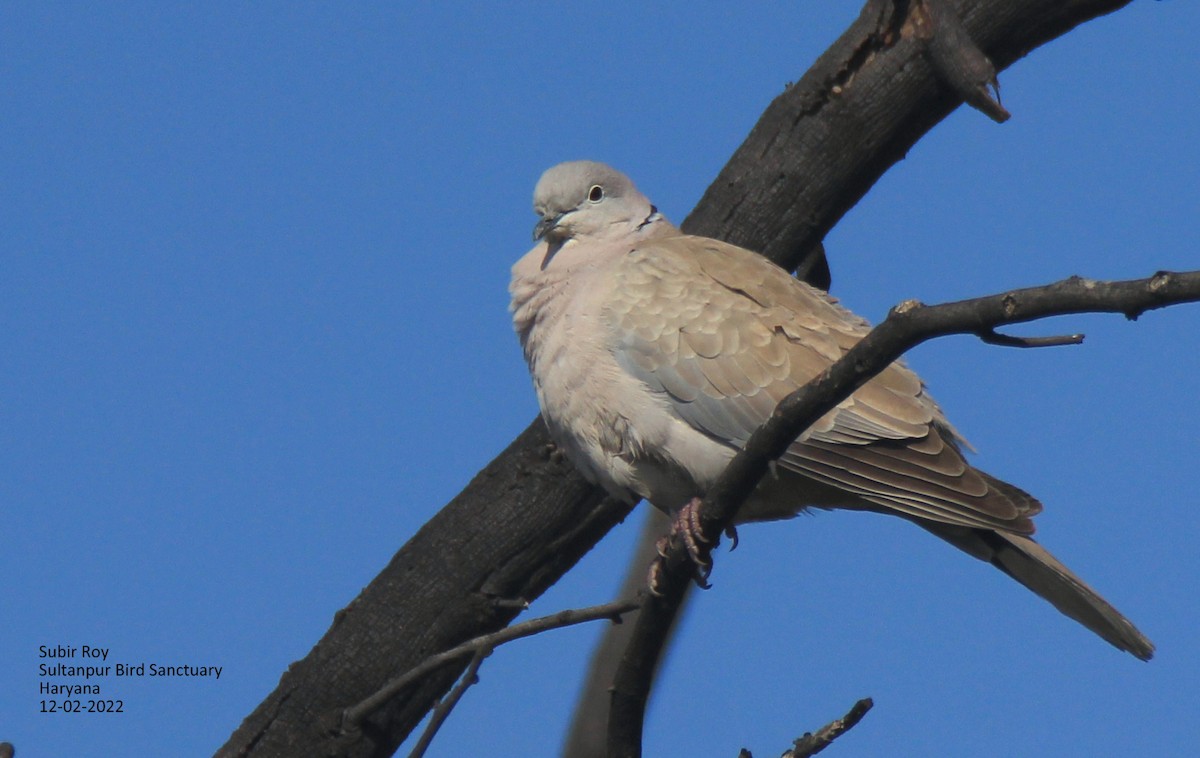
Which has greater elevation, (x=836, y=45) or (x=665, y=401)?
(x=836, y=45)

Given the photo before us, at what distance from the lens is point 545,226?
16.7 feet

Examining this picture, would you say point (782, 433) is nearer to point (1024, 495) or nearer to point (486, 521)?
point (1024, 495)

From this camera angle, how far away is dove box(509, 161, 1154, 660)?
4133mm

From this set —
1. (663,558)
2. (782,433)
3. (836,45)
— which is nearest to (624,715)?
(663,558)

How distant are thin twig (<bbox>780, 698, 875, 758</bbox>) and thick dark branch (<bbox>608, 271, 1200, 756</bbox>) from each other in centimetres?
Answer: 42

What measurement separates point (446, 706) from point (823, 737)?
0.93 meters

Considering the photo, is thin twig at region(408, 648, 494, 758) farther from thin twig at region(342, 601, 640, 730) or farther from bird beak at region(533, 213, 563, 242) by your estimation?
bird beak at region(533, 213, 563, 242)

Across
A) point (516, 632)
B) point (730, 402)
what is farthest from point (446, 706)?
point (730, 402)

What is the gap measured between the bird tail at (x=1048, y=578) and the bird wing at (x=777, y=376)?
104mm

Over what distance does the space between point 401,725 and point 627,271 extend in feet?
5.34

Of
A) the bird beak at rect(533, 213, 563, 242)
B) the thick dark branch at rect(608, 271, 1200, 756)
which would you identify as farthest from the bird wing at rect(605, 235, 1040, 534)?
the thick dark branch at rect(608, 271, 1200, 756)

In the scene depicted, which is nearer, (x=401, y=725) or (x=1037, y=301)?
(x=1037, y=301)

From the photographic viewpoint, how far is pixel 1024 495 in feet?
13.6

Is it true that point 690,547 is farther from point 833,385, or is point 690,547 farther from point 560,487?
point 560,487
